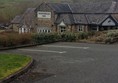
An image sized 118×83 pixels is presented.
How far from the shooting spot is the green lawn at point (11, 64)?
13.9 metres

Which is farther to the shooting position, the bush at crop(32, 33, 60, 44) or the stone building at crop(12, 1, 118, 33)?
the stone building at crop(12, 1, 118, 33)

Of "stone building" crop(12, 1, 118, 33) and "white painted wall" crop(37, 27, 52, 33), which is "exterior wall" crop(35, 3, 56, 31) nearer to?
"stone building" crop(12, 1, 118, 33)

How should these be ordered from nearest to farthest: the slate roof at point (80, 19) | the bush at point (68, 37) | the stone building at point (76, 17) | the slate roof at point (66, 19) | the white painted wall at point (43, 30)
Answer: the bush at point (68, 37) < the stone building at point (76, 17) < the slate roof at point (80, 19) < the slate roof at point (66, 19) < the white painted wall at point (43, 30)

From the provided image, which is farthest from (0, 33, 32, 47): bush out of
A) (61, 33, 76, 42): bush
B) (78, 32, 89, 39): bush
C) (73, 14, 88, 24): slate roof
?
(73, 14, 88, 24): slate roof

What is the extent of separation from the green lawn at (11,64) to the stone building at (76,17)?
27.8 m

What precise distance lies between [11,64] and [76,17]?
3247cm

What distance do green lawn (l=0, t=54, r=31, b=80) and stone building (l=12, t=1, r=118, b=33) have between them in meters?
27.8

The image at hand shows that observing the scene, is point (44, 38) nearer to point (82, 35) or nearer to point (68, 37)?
point (68, 37)

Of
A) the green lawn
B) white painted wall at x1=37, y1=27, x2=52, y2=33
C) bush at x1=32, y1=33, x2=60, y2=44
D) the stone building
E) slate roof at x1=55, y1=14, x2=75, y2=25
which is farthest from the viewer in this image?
white painted wall at x1=37, y1=27, x2=52, y2=33

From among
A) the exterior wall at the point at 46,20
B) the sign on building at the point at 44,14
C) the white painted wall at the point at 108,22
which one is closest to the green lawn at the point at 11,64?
the white painted wall at the point at 108,22

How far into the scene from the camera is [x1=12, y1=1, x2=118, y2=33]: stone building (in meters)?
44.8

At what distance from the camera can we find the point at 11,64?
51.7 ft

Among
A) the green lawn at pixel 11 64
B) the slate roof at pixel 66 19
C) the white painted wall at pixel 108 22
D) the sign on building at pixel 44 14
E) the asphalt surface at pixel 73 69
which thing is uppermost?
the sign on building at pixel 44 14

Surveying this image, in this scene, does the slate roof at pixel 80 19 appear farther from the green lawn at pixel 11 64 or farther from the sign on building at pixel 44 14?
the green lawn at pixel 11 64
